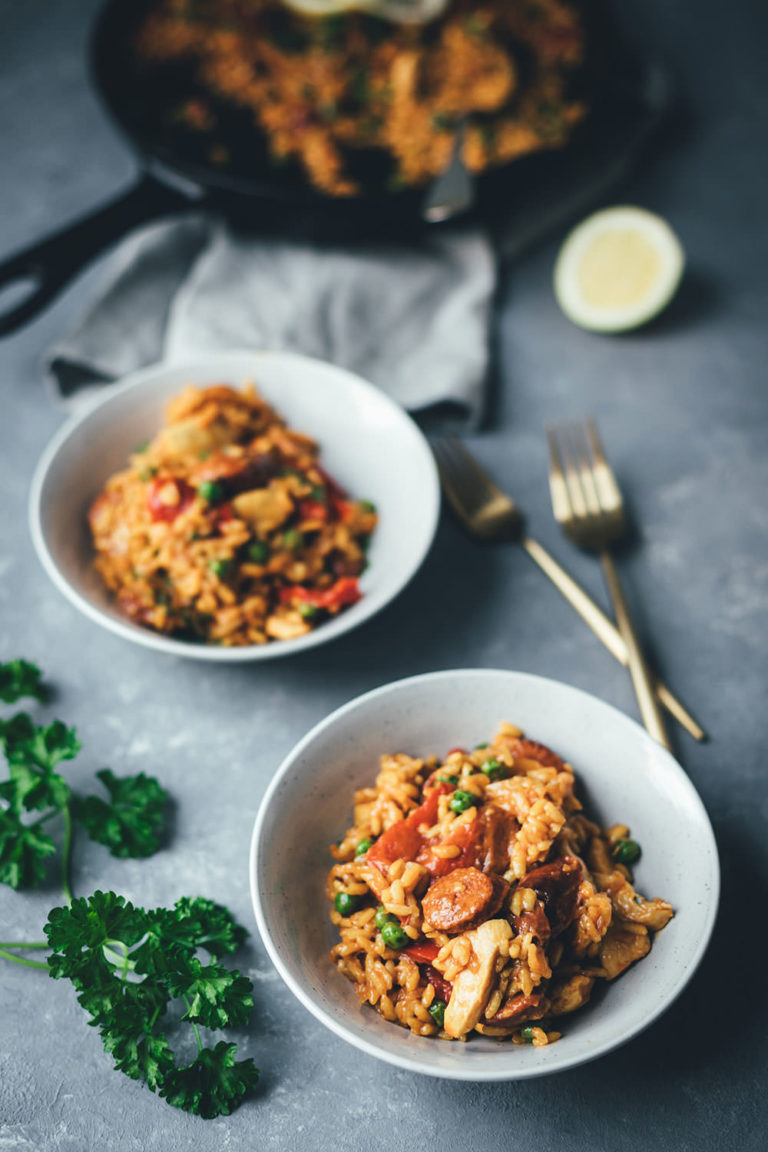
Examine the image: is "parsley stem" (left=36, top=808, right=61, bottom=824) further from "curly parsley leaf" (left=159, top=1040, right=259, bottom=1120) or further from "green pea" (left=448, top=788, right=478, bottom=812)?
"green pea" (left=448, top=788, right=478, bottom=812)

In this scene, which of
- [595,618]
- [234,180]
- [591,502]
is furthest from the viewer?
[234,180]

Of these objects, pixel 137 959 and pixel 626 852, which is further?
pixel 626 852

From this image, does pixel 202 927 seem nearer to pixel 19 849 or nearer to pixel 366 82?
pixel 19 849

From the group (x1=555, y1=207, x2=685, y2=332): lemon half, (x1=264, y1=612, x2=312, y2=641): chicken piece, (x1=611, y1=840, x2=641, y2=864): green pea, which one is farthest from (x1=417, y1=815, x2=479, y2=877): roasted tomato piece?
(x1=555, y1=207, x2=685, y2=332): lemon half

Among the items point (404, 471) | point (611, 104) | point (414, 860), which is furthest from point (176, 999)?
point (611, 104)

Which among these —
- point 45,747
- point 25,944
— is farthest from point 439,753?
point 25,944

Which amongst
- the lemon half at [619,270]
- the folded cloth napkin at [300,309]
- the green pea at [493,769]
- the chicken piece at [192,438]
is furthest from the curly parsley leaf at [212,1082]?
the lemon half at [619,270]
